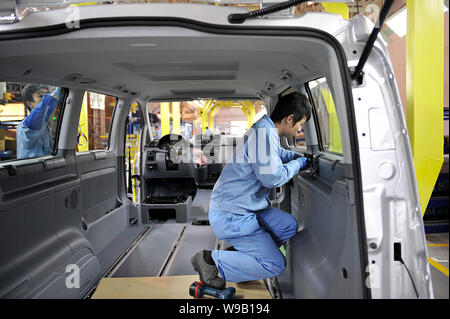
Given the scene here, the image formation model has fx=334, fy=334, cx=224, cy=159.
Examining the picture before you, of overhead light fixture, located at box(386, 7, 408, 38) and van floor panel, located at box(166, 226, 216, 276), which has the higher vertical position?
overhead light fixture, located at box(386, 7, 408, 38)

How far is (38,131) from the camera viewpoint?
3.30 metres

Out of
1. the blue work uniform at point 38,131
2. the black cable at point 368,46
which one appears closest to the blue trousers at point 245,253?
the black cable at point 368,46

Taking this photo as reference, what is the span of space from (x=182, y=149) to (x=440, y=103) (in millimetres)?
3986

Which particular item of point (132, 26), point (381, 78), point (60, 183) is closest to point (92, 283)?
point (60, 183)

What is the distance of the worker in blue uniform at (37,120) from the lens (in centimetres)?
325

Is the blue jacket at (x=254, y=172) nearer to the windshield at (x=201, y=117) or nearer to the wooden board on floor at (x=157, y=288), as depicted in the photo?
the wooden board on floor at (x=157, y=288)

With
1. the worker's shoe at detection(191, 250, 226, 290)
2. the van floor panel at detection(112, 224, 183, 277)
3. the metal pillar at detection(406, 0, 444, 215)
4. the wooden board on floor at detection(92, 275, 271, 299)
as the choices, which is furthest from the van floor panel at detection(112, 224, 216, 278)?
the metal pillar at detection(406, 0, 444, 215)

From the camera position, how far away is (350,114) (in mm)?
1592

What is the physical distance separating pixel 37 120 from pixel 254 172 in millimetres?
2273

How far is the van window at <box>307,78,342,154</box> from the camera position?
10.5 ft

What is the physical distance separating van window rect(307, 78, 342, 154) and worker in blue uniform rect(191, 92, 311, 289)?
0.59 m

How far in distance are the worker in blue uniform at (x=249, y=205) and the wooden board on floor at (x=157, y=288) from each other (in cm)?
17

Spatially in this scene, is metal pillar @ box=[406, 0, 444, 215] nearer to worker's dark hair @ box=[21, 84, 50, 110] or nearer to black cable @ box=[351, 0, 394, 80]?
black cable @ box=[351, 0, 394, 80]

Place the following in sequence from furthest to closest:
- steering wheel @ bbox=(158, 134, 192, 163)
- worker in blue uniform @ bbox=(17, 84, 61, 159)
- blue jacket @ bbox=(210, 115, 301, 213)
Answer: steering wheel @ bbox=(158, 134, 192, 163) < worker in blue uniform @ bbox=(17, 84, 61, 159) < blue jacket @ bbox=(210, 115, 301, 213)
